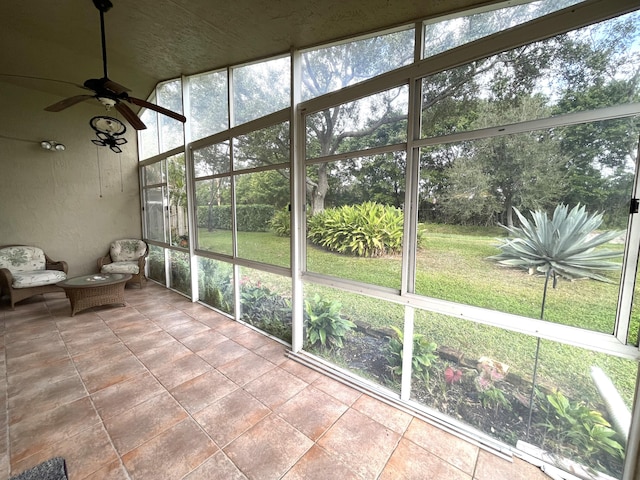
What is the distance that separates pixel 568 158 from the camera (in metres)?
1.36

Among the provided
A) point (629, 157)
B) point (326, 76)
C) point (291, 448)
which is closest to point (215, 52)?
point (326, 76)

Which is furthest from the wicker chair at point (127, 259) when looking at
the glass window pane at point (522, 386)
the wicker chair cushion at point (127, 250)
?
the glass window pane at point (522, 386)

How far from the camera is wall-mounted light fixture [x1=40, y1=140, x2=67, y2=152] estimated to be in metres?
4.37

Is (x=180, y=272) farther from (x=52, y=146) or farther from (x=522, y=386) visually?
(x=522, y=386)

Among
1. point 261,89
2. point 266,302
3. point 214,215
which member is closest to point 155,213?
point 214,215

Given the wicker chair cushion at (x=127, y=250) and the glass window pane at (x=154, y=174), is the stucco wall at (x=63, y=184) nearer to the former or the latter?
the wicker chair cushion at (x=127, y=250)

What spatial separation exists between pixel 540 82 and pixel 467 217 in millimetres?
827

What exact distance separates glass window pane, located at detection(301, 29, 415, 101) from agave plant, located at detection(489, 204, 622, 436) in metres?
1.44

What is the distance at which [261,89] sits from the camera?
9.76 feet

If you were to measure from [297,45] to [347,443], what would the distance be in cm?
332

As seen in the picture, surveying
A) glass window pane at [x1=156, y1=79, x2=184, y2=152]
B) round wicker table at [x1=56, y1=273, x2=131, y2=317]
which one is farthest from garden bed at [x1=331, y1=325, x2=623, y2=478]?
glass window pane at [x1=156, y1=79, x2=184, y2=152]

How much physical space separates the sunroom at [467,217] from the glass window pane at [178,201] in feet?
5.08

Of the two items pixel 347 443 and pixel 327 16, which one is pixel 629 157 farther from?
pixel 347 443

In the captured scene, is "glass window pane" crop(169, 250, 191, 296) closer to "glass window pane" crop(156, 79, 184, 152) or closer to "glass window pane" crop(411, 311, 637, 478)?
"glass window pane" crop(156, 79, 184, 152)
